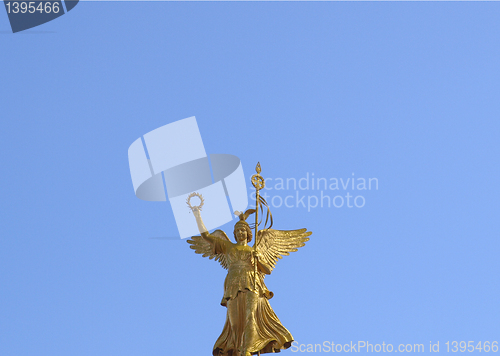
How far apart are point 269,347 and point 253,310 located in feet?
2.91

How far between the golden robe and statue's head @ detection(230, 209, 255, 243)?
268 mm

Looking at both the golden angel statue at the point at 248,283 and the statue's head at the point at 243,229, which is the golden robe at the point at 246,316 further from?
the statue's head at the point at 243,229

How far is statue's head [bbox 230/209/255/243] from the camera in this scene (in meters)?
18.0

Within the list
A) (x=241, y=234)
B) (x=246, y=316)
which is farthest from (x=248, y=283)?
(x=241, y=234)

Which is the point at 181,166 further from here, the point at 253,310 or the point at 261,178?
the point at 253,310

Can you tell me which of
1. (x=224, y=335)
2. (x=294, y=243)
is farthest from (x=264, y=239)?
(x=224, y=335)

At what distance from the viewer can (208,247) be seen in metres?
18.5

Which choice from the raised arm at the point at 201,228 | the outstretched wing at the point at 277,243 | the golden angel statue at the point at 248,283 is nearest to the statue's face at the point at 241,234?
the golden angel statue at the point at 248,283

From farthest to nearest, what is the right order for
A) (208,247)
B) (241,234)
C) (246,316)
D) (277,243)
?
(208,247) → (277,243) → (241,234) → (246,316)

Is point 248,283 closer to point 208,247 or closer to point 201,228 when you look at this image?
point 208,247

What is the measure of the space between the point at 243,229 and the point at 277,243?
0.91m

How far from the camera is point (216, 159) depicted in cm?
1967

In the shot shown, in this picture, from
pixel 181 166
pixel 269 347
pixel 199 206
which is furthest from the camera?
pixel 181 166

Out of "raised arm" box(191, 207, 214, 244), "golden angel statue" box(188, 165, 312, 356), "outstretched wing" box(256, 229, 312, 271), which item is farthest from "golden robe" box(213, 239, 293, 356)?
"raised arm" box(191, 207, 214, 244)
